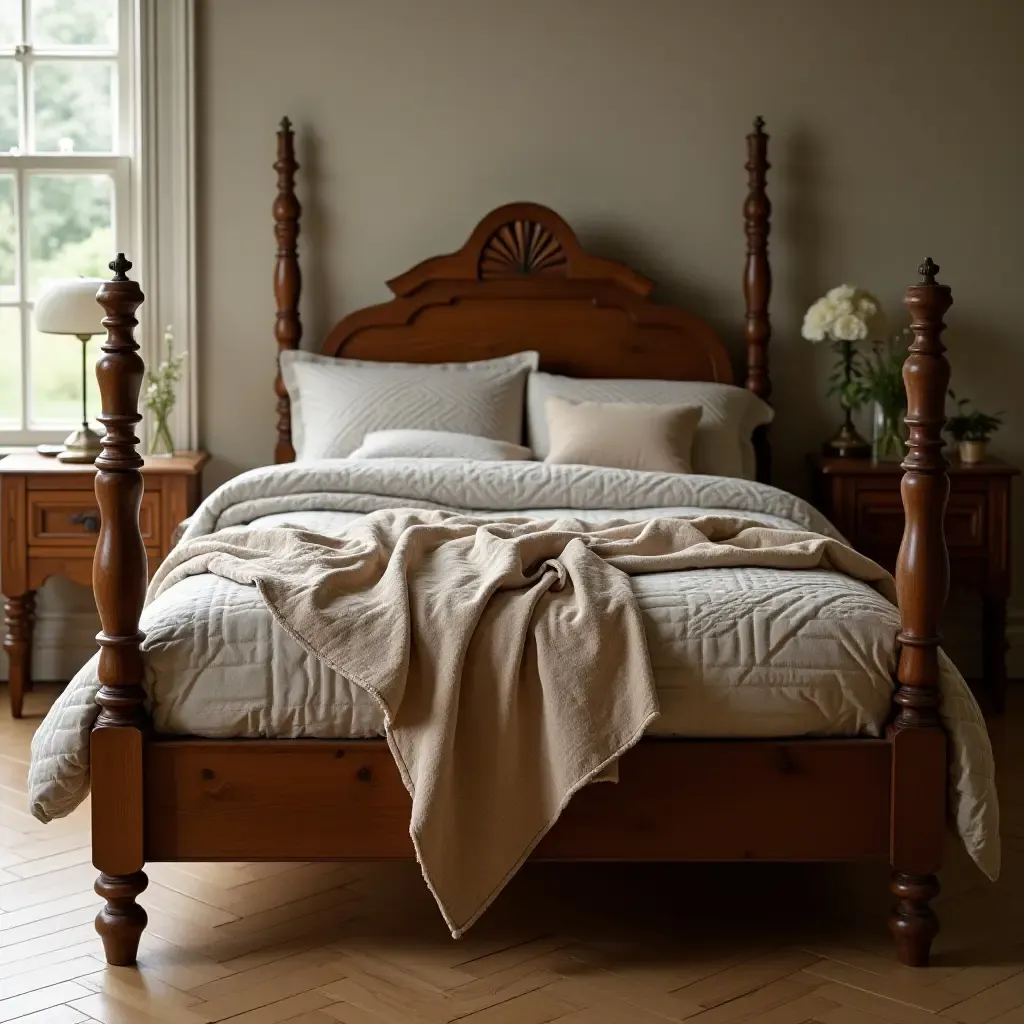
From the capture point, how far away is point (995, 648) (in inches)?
182

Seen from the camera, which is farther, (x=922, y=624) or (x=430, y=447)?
(x=430, y=447)

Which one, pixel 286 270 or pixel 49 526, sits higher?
pixel 286 270

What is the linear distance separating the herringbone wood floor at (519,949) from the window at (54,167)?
6.72 ft

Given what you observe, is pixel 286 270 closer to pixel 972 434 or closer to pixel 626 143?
pixel 626 143

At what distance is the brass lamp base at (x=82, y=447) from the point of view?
448cm

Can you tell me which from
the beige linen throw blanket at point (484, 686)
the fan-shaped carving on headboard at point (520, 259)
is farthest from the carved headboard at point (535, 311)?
the beige linen throw blanket at point (484, 686)

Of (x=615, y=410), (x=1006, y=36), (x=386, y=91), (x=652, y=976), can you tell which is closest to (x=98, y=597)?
(x=652, y=976)

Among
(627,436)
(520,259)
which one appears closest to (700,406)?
(627,436)

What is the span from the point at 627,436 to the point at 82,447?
5.45 feet

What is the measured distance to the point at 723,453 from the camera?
4.42 m

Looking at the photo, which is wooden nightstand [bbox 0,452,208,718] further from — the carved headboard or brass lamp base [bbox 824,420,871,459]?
brass lamp base [bbox 824,420,871,459]

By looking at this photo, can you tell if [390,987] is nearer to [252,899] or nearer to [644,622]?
[252,899]

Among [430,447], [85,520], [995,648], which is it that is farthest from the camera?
[995,648]

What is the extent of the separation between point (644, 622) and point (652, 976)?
64 cm
